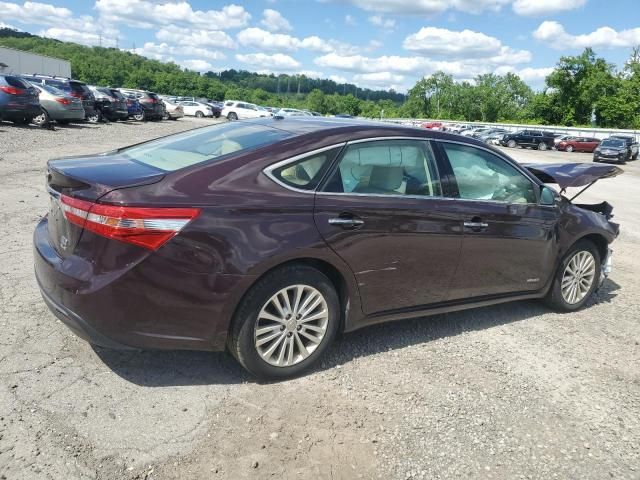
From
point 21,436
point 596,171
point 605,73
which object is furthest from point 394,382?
point 605,73

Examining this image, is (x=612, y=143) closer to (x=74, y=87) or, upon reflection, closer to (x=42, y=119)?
(x=74, y=87)

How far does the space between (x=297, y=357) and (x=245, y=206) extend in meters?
1.06

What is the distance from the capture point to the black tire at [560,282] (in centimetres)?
511

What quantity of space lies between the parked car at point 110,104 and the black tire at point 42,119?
19.7 feet

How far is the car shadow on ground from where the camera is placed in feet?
11.3

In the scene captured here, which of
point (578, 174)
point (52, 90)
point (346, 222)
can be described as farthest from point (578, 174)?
point (52, 90)

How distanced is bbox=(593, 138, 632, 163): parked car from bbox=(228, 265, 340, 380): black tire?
128 ft

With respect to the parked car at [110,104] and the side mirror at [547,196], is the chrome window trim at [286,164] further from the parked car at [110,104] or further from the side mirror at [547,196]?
the parked car at [110,104]

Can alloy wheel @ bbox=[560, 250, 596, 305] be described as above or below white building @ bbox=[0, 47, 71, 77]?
above

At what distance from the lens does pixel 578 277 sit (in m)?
5.27

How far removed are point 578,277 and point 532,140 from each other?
1760 inches

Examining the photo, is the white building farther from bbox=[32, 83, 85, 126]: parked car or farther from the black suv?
bbox=[32, 83, 85, 126]: parked car

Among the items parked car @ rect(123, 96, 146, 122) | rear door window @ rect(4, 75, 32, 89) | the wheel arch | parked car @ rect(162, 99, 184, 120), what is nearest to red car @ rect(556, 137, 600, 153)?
parked car @ rect(162, 99, 184, 120)

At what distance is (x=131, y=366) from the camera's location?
350 centimetres
